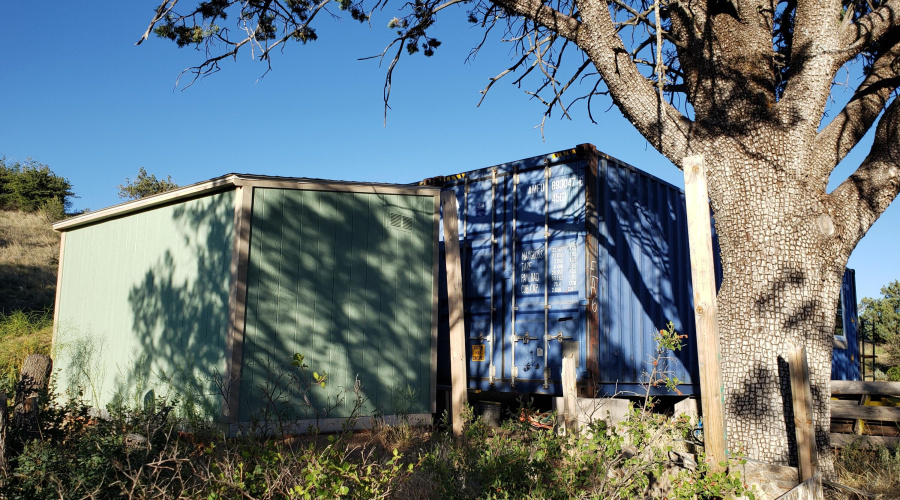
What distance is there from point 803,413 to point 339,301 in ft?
18.8

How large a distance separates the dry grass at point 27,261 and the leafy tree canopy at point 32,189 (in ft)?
2.02

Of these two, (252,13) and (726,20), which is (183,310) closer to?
(252,13)

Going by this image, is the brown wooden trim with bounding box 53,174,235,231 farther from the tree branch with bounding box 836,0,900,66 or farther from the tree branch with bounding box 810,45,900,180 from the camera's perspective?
the tree branch with bounding box 836,0,900,66

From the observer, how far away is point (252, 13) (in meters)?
10.3

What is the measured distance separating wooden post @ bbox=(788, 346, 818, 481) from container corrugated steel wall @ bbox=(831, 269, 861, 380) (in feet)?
28.2

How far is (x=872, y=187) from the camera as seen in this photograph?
24.3 feet

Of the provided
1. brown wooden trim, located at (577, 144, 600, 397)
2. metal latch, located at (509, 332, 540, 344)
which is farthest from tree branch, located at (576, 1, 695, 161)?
metal latch, located at (509, 332, 540, 344)

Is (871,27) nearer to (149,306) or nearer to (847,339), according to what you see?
(847,339)

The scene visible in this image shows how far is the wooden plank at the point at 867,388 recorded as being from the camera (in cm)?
841

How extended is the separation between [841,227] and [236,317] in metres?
6.88

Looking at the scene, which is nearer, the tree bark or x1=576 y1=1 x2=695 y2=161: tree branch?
the tree bark

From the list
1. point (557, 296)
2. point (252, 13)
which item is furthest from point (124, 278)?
point (557, 296)

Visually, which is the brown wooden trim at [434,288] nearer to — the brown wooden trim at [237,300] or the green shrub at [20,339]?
the brown wooden trim at [237,300]

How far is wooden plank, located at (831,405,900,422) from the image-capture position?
849cm
